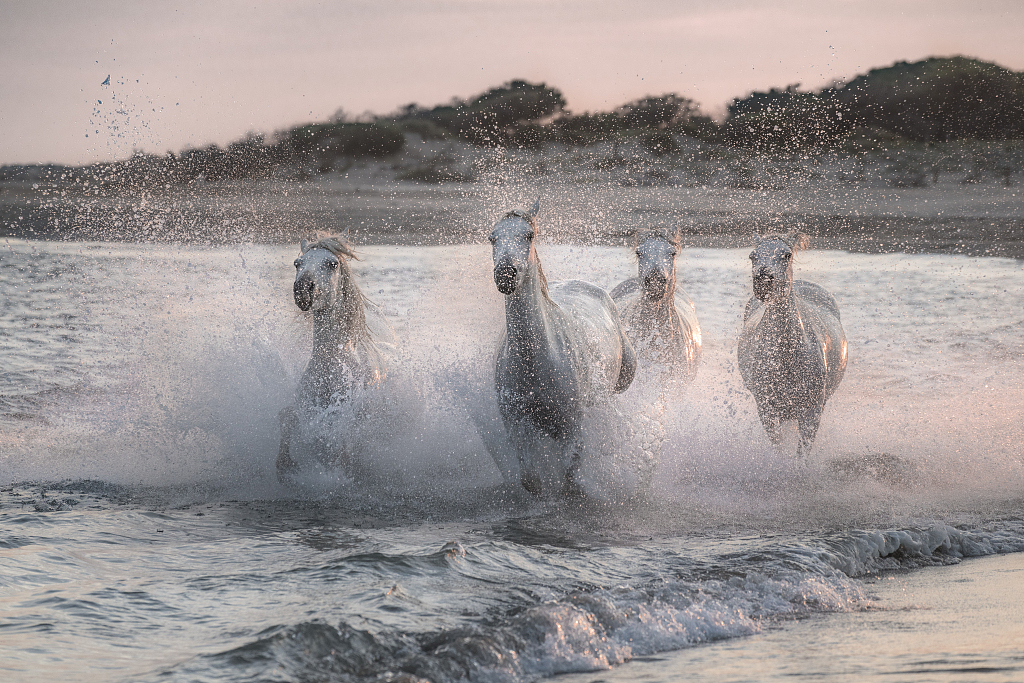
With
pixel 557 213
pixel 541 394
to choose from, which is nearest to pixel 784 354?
pixel 541 394

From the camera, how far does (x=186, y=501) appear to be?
577 cm

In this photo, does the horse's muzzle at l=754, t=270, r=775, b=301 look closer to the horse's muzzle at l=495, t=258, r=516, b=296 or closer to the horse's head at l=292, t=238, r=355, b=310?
the horse's muzzle at l=495, t=258, r=516, b=296

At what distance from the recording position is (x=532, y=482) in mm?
5781

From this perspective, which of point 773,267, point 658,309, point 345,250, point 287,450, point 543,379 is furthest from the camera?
point 658,309

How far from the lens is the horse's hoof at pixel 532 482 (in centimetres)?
578

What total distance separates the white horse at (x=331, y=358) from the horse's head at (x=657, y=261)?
6.70 feet

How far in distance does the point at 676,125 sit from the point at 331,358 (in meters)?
21.2

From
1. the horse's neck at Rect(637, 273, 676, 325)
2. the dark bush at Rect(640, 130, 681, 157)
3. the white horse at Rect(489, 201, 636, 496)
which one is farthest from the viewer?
the dark bush at Rect(640, 130, 681, 157)

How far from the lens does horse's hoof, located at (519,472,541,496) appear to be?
5.78 meters

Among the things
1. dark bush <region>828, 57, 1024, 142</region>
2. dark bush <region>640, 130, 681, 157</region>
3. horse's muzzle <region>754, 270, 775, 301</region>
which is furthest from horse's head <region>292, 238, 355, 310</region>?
dark bush <region>828, 57, 1024, 142</region>

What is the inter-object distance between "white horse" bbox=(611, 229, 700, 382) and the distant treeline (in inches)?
712

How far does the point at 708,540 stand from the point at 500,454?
141cm

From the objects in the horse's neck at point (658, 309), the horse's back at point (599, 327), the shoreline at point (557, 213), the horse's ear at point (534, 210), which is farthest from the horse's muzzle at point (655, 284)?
the shoreline at point (557, 213)

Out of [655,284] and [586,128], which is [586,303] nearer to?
[655,284]
